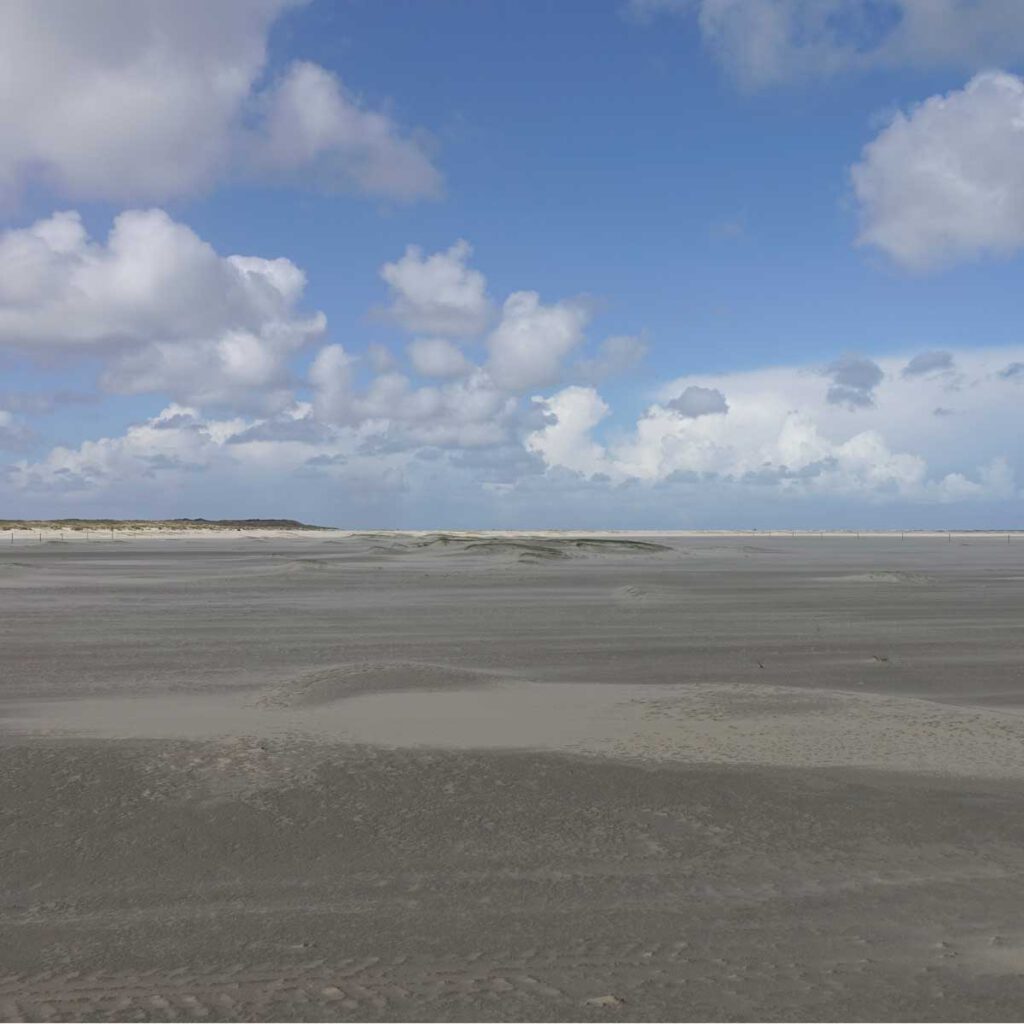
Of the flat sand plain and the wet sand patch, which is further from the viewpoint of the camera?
the wet sand patch

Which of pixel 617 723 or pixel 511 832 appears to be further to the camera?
pixel 617 723

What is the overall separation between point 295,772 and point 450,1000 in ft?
14.7

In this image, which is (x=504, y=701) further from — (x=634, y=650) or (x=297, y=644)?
(x=297, y=644)

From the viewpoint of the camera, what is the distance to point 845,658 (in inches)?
638

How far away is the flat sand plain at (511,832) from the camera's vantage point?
477cm

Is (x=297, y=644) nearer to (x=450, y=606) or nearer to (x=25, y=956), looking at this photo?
(x=450, y=606)

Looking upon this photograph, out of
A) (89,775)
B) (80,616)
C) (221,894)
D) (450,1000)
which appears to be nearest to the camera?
(450,1000)

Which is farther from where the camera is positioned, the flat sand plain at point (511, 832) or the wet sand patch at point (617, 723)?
the wet sand patch at point (617, 723)

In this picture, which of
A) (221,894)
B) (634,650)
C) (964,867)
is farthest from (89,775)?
(634,650)

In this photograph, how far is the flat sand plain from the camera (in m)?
4.77

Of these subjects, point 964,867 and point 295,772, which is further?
point 295,772

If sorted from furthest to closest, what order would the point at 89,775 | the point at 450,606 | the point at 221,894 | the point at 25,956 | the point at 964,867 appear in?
the point at 450,606 → the point at 89,775 → the point at 964,867 → the point at 221,894 → the point at 25,956

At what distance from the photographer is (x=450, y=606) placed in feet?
85.9

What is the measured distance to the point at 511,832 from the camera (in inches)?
283
